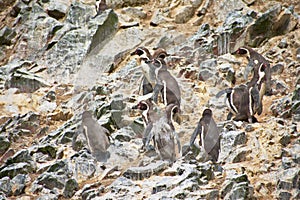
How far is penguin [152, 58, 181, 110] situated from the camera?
11.9 meters

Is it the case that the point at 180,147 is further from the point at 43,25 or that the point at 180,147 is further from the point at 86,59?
the point at 43,25

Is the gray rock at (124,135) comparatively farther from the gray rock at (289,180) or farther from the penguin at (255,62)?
the gray rock at (289,180)

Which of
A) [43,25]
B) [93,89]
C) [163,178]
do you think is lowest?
[163,178]

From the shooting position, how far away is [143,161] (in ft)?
34.2

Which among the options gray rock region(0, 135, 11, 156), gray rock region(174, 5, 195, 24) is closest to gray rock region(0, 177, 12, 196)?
Result: gray rock region(0, 135, 11, 156)

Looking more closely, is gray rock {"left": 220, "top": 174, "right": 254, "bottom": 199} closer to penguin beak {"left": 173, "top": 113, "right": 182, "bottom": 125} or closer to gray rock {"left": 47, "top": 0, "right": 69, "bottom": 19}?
penguin beak {"left": 173, "top": 113, "right": 182, "bottom": 125}

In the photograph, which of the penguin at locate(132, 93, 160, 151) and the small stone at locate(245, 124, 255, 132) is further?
the penguin at locate(132, 93, 160, 151)

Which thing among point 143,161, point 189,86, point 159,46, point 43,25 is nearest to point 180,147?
point 143,161

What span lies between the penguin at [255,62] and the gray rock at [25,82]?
3772mm

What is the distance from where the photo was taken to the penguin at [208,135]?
10.2m

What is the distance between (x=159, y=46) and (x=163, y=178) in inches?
196

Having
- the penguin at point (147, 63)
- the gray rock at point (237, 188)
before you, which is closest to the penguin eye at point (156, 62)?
the penguin at point (147, 63)

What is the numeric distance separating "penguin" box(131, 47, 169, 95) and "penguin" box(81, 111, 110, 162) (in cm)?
167

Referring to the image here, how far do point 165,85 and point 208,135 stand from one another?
6.61 ft
